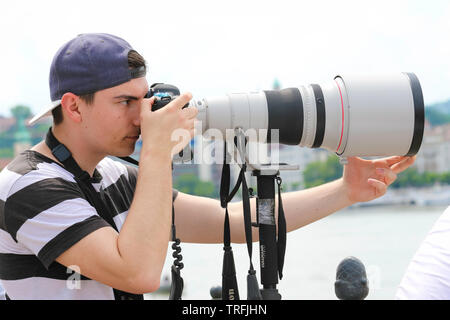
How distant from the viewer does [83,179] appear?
1.58m

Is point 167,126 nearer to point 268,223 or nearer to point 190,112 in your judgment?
point 190,112

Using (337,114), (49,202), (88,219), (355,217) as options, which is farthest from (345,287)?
(355,217)

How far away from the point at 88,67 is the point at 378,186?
1.00 meters

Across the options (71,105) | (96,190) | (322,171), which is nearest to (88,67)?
(71,105)

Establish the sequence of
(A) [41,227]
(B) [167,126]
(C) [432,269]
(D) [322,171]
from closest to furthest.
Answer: (C) [432,269] → (A) [41,227] → (B) [167,126] → (D) [322,171]

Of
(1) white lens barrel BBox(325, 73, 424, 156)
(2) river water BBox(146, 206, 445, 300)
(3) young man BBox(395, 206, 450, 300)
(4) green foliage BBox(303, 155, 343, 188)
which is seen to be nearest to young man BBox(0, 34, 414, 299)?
(1) white lens barrel BBox(325, 73, 424, 156)

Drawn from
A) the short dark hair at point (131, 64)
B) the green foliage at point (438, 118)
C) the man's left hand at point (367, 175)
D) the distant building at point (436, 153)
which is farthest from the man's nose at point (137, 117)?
the green foliage at point (438, 118)

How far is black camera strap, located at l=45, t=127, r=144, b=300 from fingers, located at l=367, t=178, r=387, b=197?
2.76 feet

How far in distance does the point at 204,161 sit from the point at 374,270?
24.6 inches

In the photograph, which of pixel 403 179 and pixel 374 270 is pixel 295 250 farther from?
pixel 374 270

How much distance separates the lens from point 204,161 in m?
1.72

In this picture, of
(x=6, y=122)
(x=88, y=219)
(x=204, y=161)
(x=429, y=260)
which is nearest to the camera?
(x=429, y=260)

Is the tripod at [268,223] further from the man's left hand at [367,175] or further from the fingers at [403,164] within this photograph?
the fingers at [403,164]

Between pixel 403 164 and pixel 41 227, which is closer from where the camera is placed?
pixel 41 227
